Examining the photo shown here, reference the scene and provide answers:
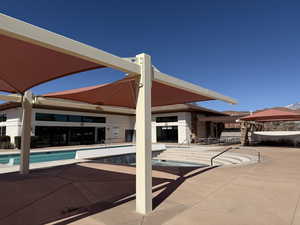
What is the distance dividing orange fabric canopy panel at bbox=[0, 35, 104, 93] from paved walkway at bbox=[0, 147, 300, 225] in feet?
9.94

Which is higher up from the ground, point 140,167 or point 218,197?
point 140,167

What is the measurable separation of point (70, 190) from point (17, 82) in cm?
353

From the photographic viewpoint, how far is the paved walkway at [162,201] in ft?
11.3

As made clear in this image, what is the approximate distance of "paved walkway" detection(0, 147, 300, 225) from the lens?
3.45m

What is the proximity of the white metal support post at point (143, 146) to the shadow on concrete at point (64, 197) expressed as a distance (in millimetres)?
538

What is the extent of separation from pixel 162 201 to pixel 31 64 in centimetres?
440

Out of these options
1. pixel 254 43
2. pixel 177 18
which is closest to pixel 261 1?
pixel 254 43

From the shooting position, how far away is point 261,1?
35.0 ft

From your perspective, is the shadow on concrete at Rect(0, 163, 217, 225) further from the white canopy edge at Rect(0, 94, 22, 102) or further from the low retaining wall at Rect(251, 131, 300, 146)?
the low retaining wall at Rect(251, 131, 300, 146)

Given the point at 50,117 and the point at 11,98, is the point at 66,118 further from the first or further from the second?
the point at 11,98

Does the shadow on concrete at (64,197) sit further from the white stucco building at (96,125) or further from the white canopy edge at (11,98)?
the white stucco building at (96,125)

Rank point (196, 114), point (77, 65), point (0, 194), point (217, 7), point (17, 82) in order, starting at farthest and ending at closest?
1. point (196, 114)
2. point (217, 7)
3. point (17, 82)
4. point (0, 194)
5. point (77, 65)

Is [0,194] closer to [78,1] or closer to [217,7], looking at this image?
[78,1]

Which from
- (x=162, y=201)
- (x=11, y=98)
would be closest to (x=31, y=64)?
(x=11, y=98)
